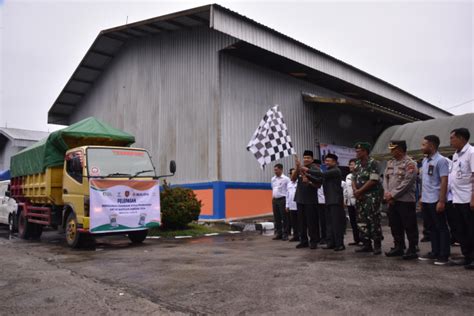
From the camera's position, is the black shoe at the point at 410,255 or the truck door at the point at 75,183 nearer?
the black shoe at the point at 410,255

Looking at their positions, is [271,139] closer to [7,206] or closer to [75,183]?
[75,183]

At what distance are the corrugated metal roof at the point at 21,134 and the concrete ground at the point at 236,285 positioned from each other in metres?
24.1

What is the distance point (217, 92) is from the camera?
14789 millimetres

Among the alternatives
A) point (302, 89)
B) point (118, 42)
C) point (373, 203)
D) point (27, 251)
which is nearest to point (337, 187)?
point (373, 203)

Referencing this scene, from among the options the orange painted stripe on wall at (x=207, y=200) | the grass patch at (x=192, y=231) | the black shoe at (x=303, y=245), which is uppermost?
the orange painted stripe on wall at (x=207, y=200)

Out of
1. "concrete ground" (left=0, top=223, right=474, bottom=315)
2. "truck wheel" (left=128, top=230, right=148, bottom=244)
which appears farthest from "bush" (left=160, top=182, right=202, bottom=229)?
"concrete ground" (left=0, top=223, right=474, bottom=315)

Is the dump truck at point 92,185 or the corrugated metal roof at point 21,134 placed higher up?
the corrugated metal roof at point 21,134

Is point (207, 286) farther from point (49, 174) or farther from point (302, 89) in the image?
point (302, 89)

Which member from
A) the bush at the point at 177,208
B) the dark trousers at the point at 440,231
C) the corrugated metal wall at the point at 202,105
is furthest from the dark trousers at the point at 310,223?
the corrugated metal wall at the point at 202,105

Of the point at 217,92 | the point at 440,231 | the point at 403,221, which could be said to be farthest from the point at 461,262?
the point at 217,92

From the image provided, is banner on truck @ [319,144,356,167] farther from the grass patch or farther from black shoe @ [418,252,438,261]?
black shoe @ [418,252,438,261]

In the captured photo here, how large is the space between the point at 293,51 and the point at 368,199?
9.82 meters

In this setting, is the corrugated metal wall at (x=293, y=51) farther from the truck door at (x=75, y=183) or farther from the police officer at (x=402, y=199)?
the police officer at (x=402, y=199)

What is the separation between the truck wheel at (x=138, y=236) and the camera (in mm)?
9953
